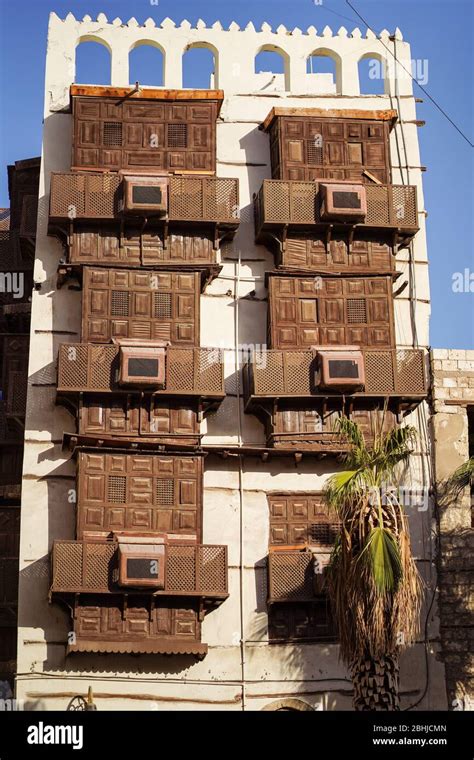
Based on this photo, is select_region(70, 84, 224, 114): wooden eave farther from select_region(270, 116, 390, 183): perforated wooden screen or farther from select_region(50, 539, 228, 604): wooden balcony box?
select_region(50, 539, 228, 604): wooden balcony box

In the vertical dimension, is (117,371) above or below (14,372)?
below

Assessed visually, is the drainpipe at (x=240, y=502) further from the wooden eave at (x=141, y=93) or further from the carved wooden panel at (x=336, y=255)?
the wooden eave at (x=141, y=93)

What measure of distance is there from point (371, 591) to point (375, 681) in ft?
5.77

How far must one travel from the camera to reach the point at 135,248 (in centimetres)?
3212

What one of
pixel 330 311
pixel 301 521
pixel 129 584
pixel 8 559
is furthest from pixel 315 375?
pixel 8 559

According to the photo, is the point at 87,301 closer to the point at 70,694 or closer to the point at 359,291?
the point at 359,291

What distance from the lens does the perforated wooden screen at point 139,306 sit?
31312mm

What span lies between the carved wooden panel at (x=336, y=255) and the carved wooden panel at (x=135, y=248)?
6.39 feet

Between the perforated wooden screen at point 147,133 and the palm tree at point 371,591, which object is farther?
the perforated wooden screen at point 147,133

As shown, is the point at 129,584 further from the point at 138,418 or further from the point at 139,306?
the point at 139,306

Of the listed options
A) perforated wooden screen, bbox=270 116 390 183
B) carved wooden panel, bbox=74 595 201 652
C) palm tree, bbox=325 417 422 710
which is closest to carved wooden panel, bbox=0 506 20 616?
carved wooden panel, bbox=74 595 201 652

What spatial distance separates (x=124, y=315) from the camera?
31.4 m

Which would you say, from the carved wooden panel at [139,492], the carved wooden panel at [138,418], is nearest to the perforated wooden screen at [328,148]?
the carved wooden panel at [138,418]
